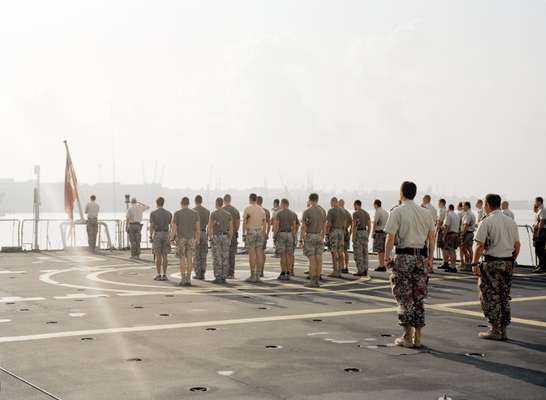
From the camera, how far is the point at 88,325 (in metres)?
9.66

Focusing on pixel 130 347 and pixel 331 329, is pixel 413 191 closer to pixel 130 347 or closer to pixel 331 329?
pixel 331 329

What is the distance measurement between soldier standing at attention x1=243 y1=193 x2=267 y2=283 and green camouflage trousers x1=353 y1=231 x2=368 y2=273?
105 inches

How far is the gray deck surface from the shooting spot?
248 inches

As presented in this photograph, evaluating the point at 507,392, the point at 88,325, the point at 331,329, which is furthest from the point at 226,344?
the point at 507,392

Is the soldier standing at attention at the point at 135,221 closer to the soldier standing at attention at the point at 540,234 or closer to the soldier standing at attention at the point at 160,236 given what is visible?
the soldier standing at attention at the point at 160,236

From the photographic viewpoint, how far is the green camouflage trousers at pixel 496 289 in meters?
8.78

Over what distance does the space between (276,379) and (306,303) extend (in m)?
5.60

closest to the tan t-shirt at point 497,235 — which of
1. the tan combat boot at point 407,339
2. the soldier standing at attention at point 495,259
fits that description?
the soldier standing at attention at point 495,259

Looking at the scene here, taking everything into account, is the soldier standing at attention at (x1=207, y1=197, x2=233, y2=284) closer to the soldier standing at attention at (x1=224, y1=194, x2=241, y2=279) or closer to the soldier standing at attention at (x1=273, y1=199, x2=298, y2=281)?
the soldier standing at attention at (x1=224, y1=194, x2=241, y2=279)

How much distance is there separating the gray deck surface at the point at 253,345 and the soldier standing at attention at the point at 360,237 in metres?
2.71

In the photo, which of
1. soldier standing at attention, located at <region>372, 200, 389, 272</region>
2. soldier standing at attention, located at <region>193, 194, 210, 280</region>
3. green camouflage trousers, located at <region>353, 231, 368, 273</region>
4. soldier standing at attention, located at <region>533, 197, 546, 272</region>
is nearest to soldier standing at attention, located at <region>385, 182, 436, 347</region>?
soldier standing at attention, located at <region>193, 194, 210, 280</region>

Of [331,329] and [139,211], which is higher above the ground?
[139,211]

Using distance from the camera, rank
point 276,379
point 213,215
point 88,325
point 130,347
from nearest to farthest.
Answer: point 276,379 < point 130,347 < point 88,325 < point 213,215

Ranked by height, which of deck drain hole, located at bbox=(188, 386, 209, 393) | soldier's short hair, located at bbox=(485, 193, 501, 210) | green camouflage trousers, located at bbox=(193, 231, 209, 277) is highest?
soldier's short hair, located at bbox=(485, 193, 501, 210)
